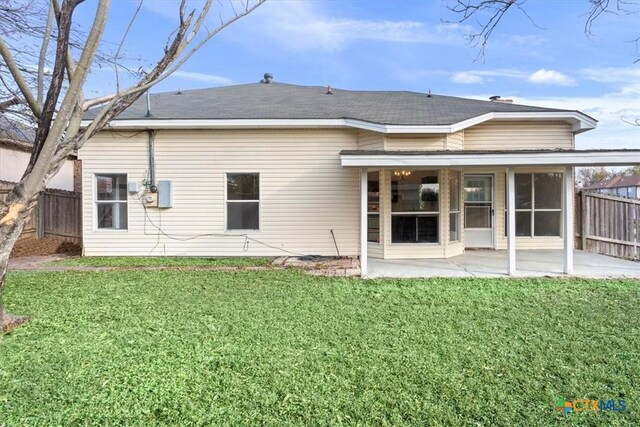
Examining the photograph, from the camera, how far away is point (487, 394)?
9.98 ft

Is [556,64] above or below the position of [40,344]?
above

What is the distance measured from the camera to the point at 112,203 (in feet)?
32.8

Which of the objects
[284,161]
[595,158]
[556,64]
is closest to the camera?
[595,158]

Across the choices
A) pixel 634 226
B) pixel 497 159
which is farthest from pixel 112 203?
pixel 634 226

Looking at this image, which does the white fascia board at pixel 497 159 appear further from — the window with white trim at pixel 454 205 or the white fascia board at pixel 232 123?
the window with white trim at pixel 454 205

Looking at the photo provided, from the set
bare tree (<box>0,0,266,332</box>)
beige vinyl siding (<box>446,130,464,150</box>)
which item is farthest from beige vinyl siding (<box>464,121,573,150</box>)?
bare tree (<box>0,0,266,332</box>)

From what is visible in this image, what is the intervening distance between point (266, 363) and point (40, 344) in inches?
95.0

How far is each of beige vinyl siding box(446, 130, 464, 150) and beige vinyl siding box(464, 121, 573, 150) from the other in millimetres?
→ 415

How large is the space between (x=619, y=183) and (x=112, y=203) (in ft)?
193

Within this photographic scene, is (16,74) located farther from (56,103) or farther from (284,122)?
(284,122)

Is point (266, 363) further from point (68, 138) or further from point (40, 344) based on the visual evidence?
point (68, 138)

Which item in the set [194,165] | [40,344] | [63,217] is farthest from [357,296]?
[63,217]

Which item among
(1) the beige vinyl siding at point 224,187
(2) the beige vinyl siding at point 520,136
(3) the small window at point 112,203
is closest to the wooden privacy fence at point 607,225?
(2) the beige vinyl siding at point 520,136

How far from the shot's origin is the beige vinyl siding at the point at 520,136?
10125 millimetres
